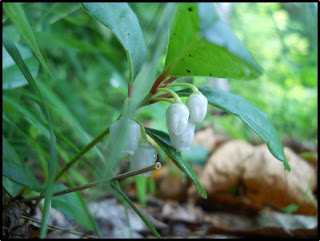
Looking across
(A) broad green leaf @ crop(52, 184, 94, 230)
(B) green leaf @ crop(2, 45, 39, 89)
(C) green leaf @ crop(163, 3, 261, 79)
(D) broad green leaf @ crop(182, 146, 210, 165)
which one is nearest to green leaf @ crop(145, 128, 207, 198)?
(C) green leaf @ crop(163, 3, 261, 79)

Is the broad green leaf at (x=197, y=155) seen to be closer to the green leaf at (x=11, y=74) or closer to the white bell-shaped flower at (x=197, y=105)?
the green leaf at (x=11, y=74)

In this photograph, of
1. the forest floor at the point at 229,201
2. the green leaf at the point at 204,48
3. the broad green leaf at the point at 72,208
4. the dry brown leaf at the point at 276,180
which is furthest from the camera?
the dry brown leaf at the point at 276,180

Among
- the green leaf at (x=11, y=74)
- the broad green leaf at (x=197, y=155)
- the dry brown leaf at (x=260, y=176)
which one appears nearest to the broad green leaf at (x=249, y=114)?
the green leaf at (x=11, y=74)

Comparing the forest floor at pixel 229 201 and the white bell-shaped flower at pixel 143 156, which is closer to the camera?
the white bell-shaped flower at pixel 143 156

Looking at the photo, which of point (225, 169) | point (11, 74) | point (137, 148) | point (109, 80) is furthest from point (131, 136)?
point (109, 80)

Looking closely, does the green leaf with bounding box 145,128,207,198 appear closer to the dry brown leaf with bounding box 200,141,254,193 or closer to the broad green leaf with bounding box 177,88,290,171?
the broad green leaf with bounding box 177,88,290,171
